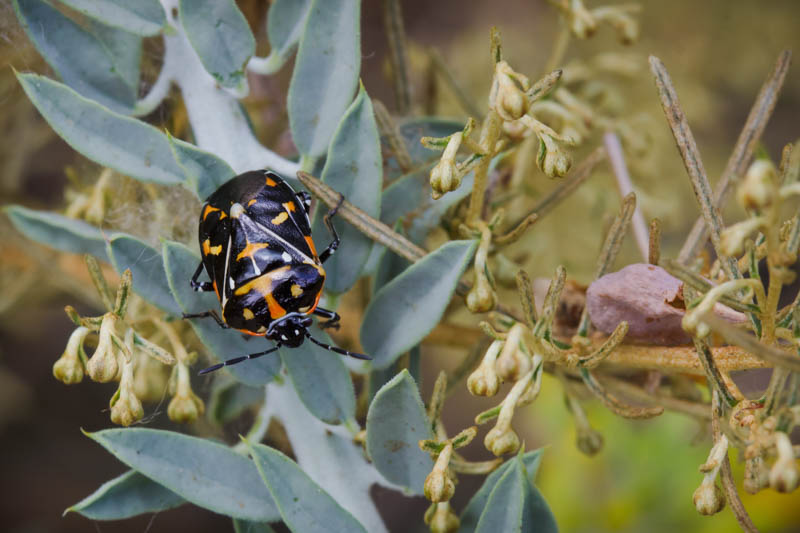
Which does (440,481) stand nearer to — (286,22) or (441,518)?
(441,518)

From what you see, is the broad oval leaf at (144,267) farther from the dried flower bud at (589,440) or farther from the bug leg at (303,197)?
the dried flower bud at (589,440)

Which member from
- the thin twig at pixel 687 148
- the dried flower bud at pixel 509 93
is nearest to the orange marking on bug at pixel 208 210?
the dried flower bud at pixel 509 93

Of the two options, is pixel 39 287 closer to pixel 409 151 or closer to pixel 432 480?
pixel 409 151

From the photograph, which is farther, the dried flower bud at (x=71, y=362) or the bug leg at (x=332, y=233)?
the bug leg at (x=332, y=233)

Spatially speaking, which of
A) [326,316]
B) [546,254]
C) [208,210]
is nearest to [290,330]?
[326,316]

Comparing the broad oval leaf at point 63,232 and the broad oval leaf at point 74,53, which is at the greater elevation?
the broad oval leaf at point 74,53

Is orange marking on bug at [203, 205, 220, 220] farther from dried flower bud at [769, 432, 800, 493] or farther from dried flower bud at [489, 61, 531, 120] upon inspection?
dried flower bud at [769, 432, 800, 493]
